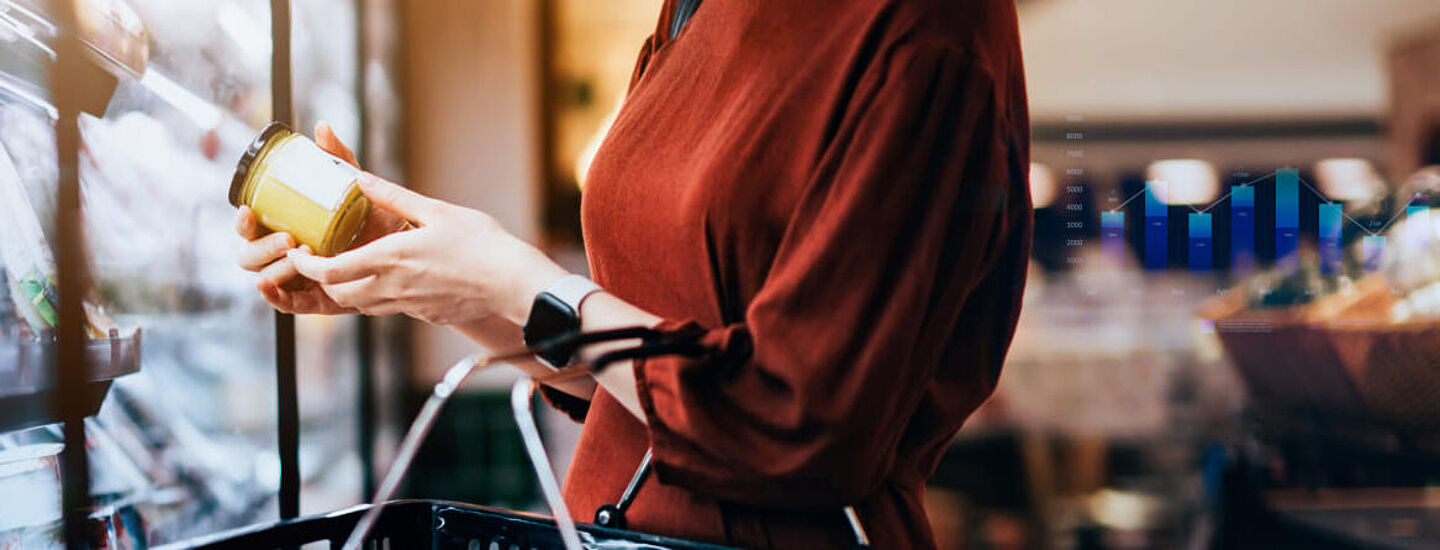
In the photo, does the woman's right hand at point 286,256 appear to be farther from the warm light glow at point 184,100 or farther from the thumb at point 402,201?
the warm light glow at point 184,100

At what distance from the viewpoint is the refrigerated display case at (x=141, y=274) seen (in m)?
0.60

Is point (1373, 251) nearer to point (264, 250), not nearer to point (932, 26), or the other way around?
point (932, 26)

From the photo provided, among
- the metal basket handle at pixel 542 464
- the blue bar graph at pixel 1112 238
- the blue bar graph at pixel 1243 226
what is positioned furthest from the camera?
the blue bar graph at pixel 1112 238

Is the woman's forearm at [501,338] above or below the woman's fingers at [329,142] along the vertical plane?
below

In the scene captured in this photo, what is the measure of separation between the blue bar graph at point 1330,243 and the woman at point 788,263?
143 cm

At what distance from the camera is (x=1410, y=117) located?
6.78 ft

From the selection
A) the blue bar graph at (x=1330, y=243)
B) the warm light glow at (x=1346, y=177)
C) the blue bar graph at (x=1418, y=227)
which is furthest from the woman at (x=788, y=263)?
the warm light glow at (x=1346, y=177)

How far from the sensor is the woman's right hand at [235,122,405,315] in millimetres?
568

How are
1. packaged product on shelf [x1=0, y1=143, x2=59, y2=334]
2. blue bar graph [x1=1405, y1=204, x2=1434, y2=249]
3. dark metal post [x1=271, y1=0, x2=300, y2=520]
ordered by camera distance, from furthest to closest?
blue bar graph [x1=1405, y1=204, x2=1434, y2=249], dark metal post [x1=271, y1=0, x2=300, y2=520], packaged product on shelf [x1=0, y1=143, x2=59, y2=334]

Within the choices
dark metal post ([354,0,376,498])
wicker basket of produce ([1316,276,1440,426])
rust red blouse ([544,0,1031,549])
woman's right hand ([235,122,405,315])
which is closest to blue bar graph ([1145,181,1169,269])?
wicker basket of produce ([1316,276,1440,426])

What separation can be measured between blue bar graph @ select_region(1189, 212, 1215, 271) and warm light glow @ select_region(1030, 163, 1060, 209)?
54 centimetres

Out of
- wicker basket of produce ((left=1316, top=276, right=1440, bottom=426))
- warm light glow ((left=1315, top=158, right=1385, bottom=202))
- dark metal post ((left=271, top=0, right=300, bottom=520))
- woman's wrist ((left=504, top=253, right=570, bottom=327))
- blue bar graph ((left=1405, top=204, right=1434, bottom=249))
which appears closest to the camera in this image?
woman's wrist ((left=504, top=253, right=570, bottom=327))

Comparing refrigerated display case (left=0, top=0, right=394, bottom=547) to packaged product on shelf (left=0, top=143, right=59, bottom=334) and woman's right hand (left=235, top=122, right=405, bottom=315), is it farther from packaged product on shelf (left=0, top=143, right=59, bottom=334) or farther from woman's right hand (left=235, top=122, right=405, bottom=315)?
woman's right hand (left=235, top=122, right=405, bottom=315)

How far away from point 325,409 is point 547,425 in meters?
0.67
